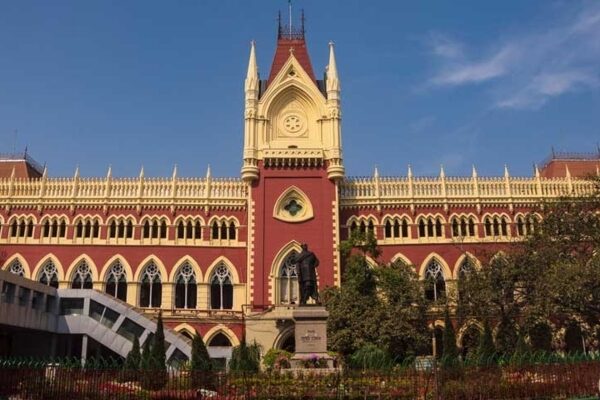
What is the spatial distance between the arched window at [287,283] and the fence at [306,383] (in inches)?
888

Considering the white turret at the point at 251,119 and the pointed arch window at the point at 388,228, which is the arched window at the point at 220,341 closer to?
the white turret at the point at 251,119

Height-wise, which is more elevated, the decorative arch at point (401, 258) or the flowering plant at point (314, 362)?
the decorative arch at point (401, 258)

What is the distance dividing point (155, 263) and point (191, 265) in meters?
2.42

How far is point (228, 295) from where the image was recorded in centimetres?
4531

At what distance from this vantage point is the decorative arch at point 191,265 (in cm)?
4484

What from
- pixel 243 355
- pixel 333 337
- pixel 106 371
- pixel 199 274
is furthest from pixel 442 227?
pixel 106 371

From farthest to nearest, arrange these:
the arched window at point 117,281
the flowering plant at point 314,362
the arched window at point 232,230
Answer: the arched window at point 232,230
the arched window at point 117,281
the flowering plant at point 314,362

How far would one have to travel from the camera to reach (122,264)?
45.1 metres

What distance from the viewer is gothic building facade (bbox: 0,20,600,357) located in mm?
44375

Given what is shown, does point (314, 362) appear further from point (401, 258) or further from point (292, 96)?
point (292, 96)

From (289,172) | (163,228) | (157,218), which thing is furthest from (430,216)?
→ (157,218)

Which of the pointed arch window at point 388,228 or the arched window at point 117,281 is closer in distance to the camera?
the arched window at point 117,281

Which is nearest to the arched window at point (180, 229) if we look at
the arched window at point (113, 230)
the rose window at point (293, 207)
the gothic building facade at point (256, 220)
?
the gothic building facade at point (256, 220)

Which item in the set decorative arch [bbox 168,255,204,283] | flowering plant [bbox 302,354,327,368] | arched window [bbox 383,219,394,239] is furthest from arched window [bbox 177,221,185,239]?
flowering plant [bbox 302,354,327,368]
